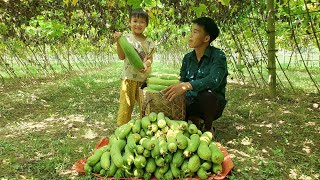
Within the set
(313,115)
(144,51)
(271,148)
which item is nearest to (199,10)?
(144,51)

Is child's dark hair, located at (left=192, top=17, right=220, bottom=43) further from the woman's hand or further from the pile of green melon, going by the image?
the pile of green melon

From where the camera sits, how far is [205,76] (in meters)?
4.36

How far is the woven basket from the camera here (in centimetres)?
396

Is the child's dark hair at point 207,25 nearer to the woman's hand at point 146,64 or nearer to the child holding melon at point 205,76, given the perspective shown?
the child holding melon at point 205,76

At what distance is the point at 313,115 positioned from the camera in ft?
19.5

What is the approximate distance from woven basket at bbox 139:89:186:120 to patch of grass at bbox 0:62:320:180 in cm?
82

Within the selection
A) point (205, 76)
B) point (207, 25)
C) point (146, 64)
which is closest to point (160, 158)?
point (205, 76)

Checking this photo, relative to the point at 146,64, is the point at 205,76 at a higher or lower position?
lower

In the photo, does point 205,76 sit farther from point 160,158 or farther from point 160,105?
point 160,158

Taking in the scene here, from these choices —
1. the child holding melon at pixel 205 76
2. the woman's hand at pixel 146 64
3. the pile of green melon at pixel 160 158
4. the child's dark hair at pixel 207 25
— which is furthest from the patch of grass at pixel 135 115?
the child's dark hair at pixel 207 25

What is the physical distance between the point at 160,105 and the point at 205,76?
0.79 meters

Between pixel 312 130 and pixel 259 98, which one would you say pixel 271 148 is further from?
pixel 259 98

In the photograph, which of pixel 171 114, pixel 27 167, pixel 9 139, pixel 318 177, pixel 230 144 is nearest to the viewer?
pixel 318 177

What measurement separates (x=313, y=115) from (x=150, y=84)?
3.41 m
